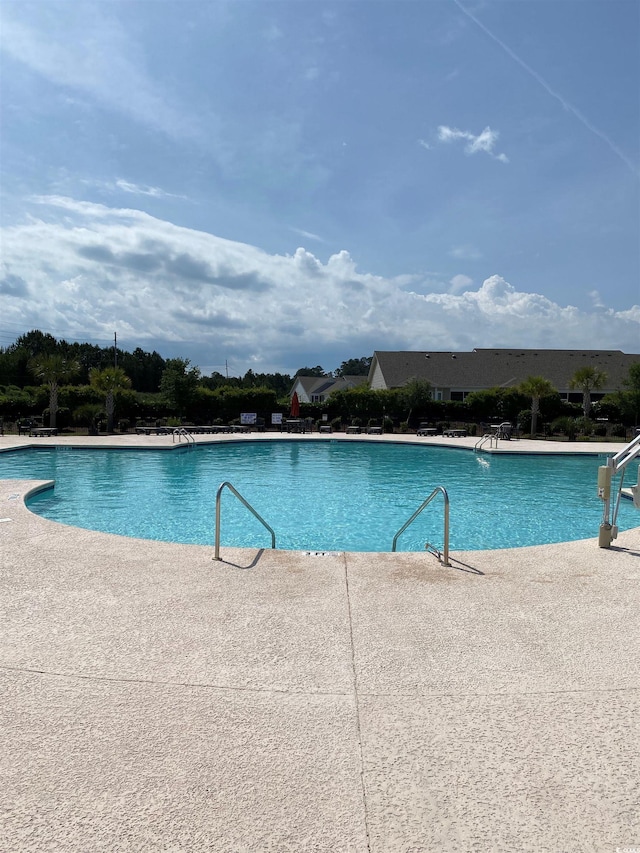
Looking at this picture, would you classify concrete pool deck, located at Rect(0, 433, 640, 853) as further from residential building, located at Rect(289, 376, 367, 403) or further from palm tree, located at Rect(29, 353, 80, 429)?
residential building, located at Rect(289, 376, 367, 403)

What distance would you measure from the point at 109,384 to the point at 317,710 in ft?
91.8

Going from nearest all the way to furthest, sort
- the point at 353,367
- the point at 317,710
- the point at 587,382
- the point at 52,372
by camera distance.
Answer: the point at 317,710 → the point at 52,372 → the point at 587,382 → the point at 353,367

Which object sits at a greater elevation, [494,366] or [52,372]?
[494,366]

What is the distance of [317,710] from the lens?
3275 millimetres

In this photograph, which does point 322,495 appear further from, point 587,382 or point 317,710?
point 587,382

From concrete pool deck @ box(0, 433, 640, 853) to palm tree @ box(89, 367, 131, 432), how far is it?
23.5 metres

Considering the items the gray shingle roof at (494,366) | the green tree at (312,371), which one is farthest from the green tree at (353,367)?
the gray shingle roof at (494,366)

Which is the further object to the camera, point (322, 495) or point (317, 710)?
point (322, 495)

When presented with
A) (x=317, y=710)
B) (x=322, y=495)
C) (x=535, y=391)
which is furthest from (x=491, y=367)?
(x=317, y=710)

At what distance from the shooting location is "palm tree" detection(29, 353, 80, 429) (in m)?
27.5

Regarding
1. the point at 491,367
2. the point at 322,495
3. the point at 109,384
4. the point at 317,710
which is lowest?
the point at 322,495

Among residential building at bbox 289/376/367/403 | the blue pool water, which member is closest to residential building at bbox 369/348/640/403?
residential building at bbox 289/376/367/403

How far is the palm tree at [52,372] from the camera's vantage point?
90.3ft

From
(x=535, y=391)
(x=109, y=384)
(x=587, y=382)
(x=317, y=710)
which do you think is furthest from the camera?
(x=587, y=382)
